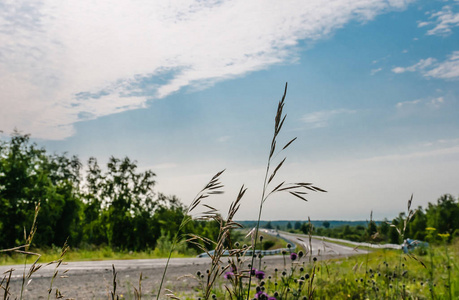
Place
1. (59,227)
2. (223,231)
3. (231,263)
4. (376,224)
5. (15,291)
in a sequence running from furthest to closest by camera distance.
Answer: (59,227), (15,291), (376,224), (231,263), (223,231)

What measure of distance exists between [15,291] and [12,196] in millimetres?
11764

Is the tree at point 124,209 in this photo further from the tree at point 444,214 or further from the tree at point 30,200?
the tree at point 444,214

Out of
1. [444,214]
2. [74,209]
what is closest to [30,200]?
[74,209]

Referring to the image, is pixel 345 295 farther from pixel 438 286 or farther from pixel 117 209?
pixel 117 209

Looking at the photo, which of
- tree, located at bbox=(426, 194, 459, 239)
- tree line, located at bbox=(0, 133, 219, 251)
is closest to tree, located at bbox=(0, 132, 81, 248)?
tree line, located at bbox=(0, 133, 219, 251)

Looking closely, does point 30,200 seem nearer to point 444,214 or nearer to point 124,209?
point 124,209

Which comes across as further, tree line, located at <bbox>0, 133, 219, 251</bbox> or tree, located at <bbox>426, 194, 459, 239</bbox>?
tree, located at <bbox>426, 194, 459, 239</bbox>

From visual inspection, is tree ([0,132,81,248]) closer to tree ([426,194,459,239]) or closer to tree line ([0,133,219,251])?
tree line ([0,133,219,251])

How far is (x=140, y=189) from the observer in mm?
19453

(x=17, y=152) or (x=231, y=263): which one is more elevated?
(x=17, y=152)

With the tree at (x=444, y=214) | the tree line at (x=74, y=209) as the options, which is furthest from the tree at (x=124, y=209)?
the tree at (x=444, y=214)

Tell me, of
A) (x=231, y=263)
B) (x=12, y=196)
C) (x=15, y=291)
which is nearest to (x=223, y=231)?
(x=231, y=263)

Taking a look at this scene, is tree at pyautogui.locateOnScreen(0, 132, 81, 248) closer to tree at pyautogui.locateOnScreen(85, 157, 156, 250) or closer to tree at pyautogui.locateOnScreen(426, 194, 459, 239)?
tree at pyautogui.locateOnScreen(85, 157, 156, 250)

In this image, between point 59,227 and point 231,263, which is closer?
point 231,263
